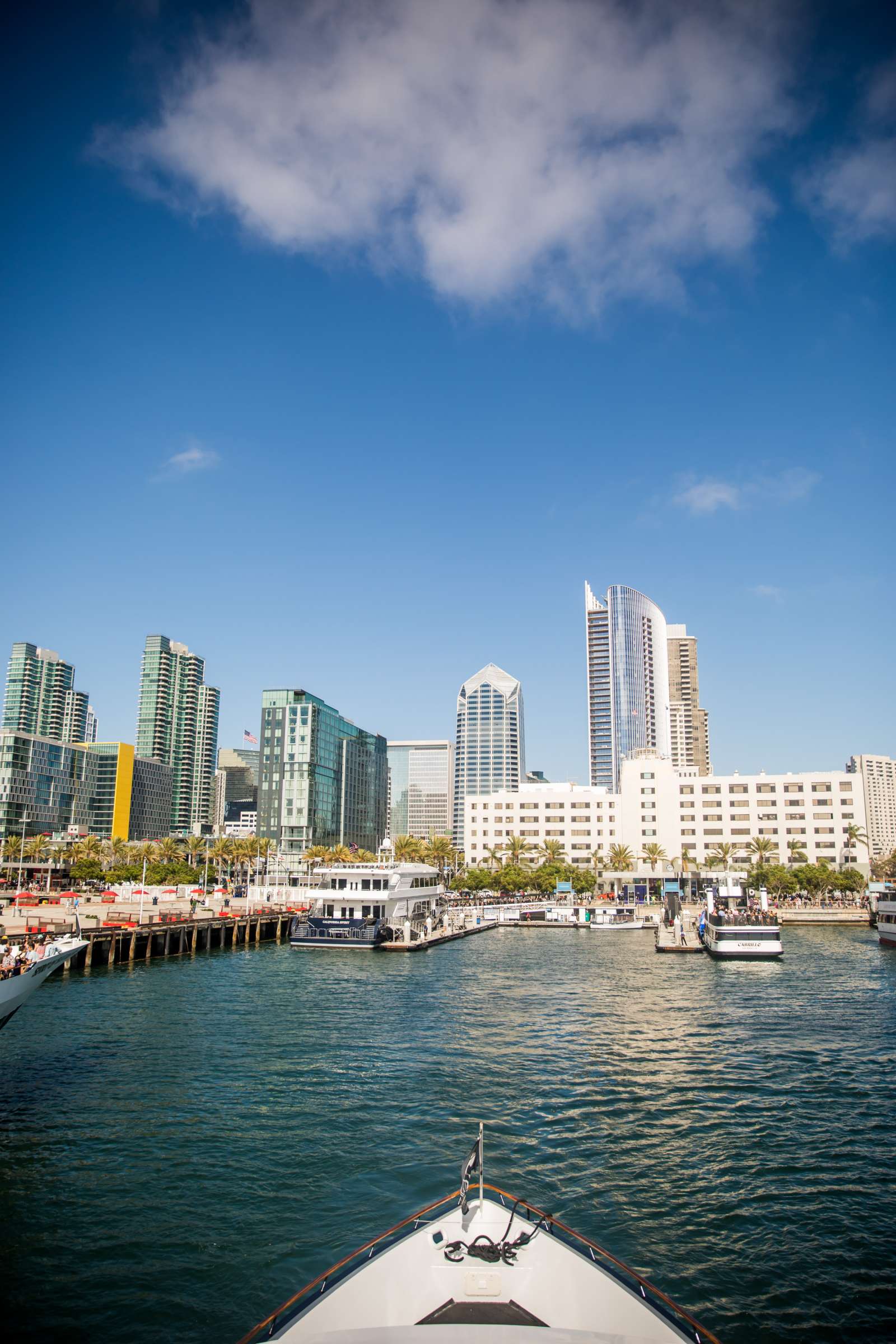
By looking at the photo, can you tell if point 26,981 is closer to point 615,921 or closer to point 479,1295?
point 479,1295

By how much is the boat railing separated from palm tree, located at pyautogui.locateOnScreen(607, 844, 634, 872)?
14965 centimetres

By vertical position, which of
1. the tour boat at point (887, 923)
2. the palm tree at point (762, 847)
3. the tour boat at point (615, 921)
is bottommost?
the tour boat at point (615, 921)

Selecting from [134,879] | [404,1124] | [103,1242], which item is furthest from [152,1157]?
[134,879]

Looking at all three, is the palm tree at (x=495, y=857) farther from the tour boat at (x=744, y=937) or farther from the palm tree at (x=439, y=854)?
the tour boat at (x=744, y=937)

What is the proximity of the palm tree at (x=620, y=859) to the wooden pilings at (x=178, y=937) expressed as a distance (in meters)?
77.6

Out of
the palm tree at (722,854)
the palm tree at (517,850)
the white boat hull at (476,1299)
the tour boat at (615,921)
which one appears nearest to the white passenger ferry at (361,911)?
the tour boat at (615,921)

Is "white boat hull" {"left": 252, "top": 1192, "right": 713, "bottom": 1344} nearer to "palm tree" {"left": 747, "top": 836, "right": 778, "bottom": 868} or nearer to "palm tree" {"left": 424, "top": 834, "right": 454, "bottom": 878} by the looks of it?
"palm tree" {"left": 747, "top": 836, "right": 778, "bottom": 868}

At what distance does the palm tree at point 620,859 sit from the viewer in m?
161

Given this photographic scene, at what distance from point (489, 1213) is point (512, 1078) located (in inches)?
837

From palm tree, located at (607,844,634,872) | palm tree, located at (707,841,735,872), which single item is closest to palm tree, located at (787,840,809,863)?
palm tree, located at (707,841,735,872)

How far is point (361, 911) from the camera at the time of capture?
87.8 metres

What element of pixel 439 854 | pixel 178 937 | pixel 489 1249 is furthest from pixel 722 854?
pixel 489 1249

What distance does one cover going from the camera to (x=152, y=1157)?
83.8 ft

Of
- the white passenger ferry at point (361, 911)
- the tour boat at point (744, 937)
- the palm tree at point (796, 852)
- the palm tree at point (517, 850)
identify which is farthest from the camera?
the palm tree at point (517, 850)
